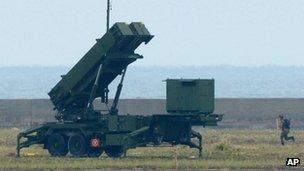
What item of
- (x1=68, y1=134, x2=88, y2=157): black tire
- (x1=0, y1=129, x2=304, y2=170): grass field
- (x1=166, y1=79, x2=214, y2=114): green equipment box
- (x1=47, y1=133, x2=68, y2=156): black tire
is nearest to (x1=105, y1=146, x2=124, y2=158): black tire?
(x1=0, y1=129, x2=304, y2=170): grass field

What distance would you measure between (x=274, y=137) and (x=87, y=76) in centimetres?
2110

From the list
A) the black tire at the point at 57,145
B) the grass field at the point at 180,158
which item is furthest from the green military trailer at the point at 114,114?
the grass field at the point at 180,158

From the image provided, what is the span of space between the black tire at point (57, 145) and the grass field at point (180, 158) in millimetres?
465

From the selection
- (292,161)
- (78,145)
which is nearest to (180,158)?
(78,145)

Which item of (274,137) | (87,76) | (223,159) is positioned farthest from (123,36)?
(274,137)

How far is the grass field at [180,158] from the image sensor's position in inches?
2080

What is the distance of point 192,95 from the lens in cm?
5962

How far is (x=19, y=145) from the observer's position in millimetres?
61312

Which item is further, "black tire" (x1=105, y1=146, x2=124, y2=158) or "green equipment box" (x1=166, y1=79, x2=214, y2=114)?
"black tire" (x1=105, y1=146, x2=124, y2=158)

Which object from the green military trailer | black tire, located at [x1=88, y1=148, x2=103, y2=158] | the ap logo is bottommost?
the ap logo

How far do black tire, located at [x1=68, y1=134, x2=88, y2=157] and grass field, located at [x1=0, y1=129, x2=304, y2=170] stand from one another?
0.85m

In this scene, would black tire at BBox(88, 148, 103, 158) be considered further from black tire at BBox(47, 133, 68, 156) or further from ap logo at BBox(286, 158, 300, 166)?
ap logo at BBox(286, 158, 300, 166)

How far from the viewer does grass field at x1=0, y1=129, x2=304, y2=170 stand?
52844 millimetres

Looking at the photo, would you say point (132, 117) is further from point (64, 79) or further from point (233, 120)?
point (233, 120)
